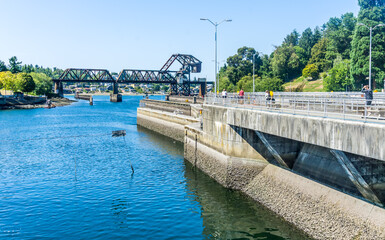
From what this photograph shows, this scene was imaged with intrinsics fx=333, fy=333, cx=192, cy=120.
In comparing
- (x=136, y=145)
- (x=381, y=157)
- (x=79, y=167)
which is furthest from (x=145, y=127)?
(x=381, y=157)

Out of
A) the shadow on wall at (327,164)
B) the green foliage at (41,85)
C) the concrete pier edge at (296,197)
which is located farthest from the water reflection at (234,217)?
the green foliage at (41,85)

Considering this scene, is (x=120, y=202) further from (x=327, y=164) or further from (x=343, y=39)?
(x=343, y=39)

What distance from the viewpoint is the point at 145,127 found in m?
72.0

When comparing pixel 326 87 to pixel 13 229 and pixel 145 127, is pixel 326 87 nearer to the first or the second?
pixel 145 127

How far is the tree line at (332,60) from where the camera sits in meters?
72.5

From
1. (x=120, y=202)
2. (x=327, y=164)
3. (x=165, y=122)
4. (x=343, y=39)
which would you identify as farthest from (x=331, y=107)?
(x=343, y=39)

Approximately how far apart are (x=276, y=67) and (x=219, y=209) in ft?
356

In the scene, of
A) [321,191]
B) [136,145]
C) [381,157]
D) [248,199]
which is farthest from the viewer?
[136,145]

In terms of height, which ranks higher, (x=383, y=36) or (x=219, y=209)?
(x=383, y=36)

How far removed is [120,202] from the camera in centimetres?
2439

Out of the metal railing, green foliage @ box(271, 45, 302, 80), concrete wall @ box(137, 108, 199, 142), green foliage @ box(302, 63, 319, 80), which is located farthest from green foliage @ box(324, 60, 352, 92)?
the metal railing

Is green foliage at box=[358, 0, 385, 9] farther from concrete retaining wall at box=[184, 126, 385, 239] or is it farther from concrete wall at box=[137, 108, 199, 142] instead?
concrete retaining wall at box=[184, 126, 385, 239]

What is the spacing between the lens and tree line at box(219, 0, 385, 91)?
7250cm

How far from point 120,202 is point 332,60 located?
102 m
